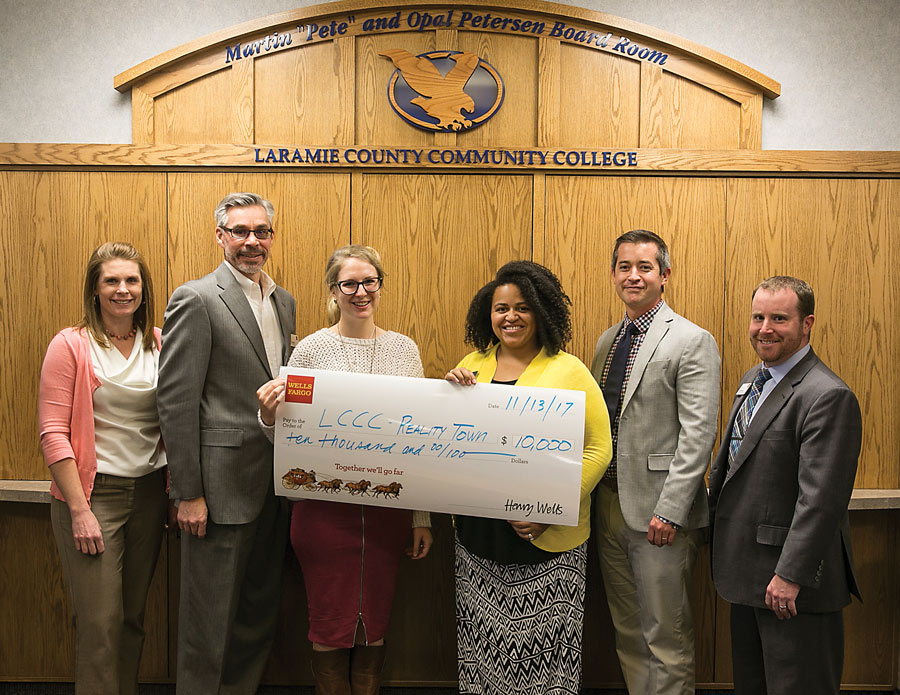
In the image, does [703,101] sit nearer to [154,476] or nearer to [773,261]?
[773,261]

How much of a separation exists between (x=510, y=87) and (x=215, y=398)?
1.84 meters

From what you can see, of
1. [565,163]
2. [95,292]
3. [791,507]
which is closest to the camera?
[791,507]

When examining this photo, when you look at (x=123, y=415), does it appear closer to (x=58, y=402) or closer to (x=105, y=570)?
(x=58, y=402)

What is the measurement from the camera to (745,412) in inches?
84.7

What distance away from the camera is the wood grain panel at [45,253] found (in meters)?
2.79

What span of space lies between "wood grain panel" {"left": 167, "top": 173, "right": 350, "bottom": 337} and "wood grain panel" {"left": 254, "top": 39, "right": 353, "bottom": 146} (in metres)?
0.20

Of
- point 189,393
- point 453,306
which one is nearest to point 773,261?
point 453,306

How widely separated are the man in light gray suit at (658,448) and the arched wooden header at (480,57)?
2.76 feet

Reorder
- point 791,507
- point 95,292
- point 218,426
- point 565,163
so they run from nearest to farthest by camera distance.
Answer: point 791,507, point 218,426, point 95,292, point 565,163

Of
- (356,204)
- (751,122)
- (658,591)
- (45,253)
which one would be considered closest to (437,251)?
(356,204)

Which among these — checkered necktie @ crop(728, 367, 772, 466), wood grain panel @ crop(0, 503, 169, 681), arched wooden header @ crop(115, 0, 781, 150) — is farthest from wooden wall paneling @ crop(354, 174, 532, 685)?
wood grain panel @ crop(0, 503, 169, 681)

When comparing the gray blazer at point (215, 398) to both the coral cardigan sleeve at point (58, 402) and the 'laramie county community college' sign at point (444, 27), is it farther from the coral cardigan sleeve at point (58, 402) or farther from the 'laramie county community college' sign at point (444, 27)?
the 'laramie county community college' sign at point (444, 27)

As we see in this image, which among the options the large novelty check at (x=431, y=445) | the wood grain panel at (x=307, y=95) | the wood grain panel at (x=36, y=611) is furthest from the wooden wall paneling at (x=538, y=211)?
the wood grain panel at (x=36, y=611)

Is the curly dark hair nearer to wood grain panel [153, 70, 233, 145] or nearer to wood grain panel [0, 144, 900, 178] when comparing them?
wood grain panel [0, 144, 900, 178]
